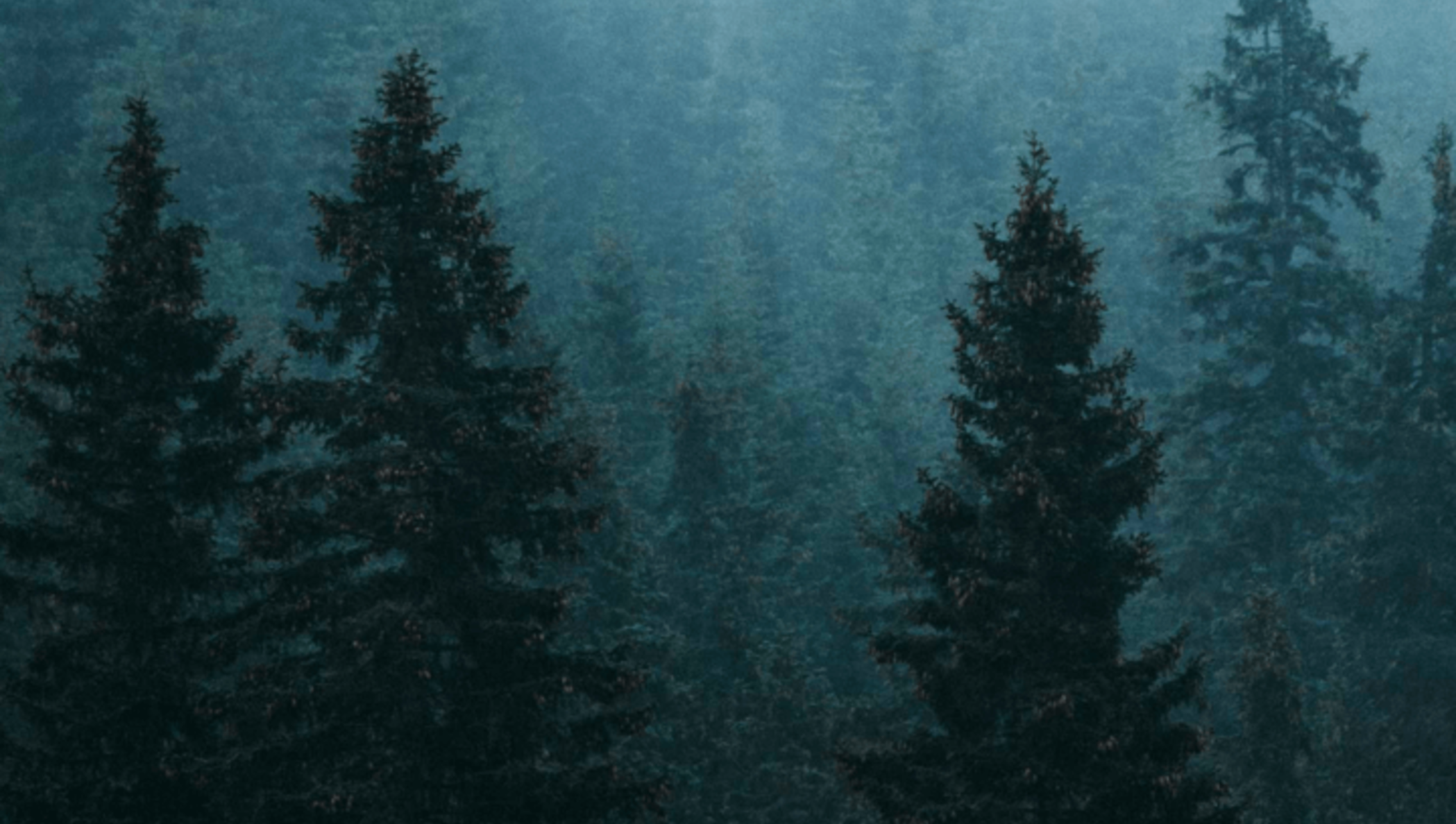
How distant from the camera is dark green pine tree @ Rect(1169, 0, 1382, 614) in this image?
1095 inches

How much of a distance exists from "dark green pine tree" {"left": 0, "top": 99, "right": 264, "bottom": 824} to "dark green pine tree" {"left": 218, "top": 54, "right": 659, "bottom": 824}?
127 centimetres

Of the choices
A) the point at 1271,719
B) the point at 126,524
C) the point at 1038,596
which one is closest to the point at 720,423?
the point at 1271,719

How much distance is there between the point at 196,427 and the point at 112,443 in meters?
0.87

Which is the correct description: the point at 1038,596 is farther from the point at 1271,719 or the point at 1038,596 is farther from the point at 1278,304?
the point at 1278,304

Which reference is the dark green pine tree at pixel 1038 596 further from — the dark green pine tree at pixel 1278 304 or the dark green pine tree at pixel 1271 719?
the dark green pine tree at pixel 1278 304

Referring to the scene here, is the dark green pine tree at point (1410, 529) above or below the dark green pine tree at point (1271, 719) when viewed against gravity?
above

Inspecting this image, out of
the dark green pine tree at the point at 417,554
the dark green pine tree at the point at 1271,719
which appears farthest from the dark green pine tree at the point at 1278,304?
the dark green pine tree at the point at 417,554

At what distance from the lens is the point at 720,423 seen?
36125mm

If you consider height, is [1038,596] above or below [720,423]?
below

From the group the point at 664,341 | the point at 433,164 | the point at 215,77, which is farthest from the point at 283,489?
the point at 215,77

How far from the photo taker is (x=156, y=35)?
59.2 meters

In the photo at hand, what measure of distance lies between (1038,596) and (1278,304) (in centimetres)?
1929

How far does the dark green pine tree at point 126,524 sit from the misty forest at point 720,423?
6 centimetres

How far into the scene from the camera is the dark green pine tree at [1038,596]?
11406 mm
